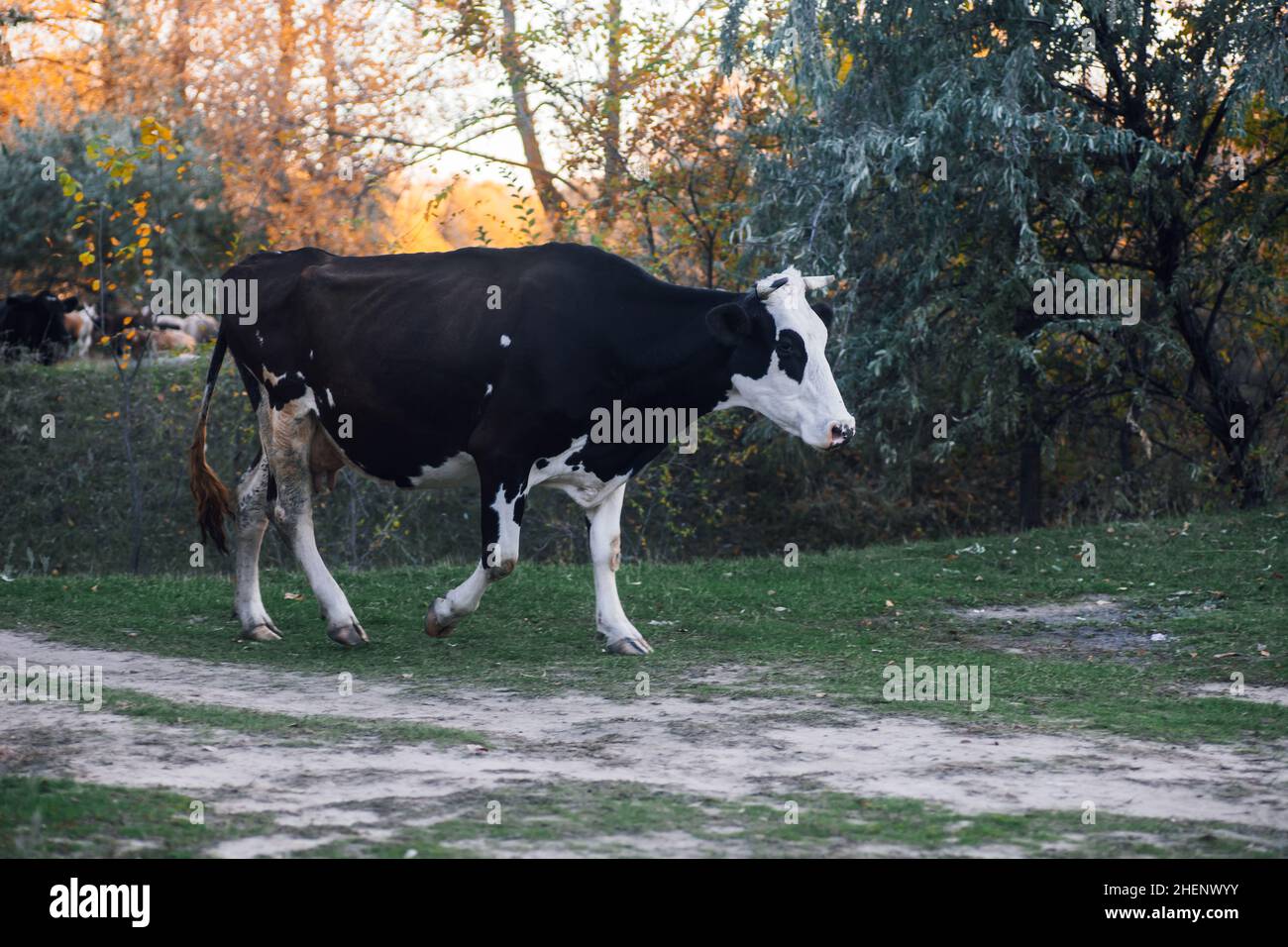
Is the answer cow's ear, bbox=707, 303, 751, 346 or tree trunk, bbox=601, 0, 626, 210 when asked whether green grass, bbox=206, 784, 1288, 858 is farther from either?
tree trunk, bbox=601, 0, 626, 210

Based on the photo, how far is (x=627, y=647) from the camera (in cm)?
891

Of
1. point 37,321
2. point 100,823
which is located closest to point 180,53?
point 37,321

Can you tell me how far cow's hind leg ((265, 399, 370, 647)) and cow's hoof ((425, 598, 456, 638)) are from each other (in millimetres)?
597

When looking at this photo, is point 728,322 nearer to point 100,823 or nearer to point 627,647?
point 627,647

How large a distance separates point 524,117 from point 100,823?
1531 centimetres

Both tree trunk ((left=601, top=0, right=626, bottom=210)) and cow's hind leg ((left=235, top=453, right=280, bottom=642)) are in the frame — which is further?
tree trunk ((left=601, top=0, right=626, bottom=210))

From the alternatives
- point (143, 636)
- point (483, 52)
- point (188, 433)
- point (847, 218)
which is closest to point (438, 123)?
point (483, 52)

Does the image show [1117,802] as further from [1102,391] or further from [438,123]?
[438,123]

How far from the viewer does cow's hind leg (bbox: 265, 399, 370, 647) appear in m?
9.44

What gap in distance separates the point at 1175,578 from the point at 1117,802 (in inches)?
244

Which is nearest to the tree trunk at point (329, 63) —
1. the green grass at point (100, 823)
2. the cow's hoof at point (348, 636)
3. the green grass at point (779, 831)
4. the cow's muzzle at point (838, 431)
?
the cow's hoof at point (348, 636)

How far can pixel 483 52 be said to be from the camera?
17.2 m

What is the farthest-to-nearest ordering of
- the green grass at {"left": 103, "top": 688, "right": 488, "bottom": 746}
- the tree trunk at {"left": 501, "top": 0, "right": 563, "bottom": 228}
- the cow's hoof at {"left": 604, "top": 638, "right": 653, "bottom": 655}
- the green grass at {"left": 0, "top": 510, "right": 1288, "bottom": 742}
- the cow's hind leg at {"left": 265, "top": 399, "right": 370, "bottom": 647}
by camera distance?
the tree trunk at {"left": 501, "top": 0, "right": 563, "bottom": 228} → the cow's hind leg at {"left": 265, "top": 399, "right": 370, "bottom": 647} → the cow's hoof at {"left": 604, "top": 638, "right": 653, "bottom": 655} → the green grass at {"left": 0, "top": 510, "right": 1288, "bottom": 742} → the green grass at {"left": 103, "top": 688, "right": 488, "bottom": 746}

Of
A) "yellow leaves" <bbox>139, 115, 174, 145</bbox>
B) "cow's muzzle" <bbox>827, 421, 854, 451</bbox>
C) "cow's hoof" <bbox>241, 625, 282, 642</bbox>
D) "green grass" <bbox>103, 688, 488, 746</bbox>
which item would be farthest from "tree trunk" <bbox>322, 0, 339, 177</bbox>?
"green grass" <bbox>103, 688, 488, 746</bbox>
